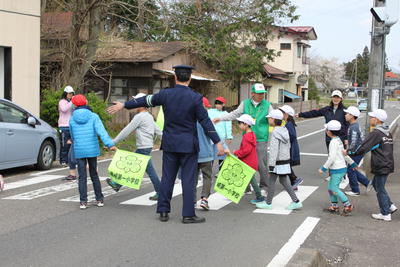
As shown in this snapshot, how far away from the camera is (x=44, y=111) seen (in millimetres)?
16109

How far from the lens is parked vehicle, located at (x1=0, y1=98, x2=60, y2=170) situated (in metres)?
10.2

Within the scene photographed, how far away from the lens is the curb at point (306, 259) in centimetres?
458

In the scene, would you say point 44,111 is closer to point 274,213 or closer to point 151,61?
point 151,61

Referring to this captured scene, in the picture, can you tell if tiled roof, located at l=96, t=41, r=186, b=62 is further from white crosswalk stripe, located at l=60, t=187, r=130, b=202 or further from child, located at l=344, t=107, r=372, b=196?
child, located at l=344, t=107, r=372, b=196

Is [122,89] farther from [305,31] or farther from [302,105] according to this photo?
[305,31]

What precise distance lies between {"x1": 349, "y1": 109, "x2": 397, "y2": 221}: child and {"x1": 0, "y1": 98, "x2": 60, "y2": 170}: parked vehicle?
6658 millimetres

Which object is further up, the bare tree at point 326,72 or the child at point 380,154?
the bare tree at point 326,72

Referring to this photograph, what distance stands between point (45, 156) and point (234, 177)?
5606 mm

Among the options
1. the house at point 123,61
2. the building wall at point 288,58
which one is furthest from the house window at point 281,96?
the house at point 123,61

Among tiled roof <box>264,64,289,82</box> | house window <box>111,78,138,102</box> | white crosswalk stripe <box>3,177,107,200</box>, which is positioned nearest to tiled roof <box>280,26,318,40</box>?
tiled roof <box>264,64,289,82</box>

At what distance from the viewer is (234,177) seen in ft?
24.8

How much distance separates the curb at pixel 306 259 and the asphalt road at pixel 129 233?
46 cm

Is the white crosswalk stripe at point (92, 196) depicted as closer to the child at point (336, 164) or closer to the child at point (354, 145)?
the child at point (336, 164)

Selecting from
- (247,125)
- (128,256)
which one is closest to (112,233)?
(128,256)
